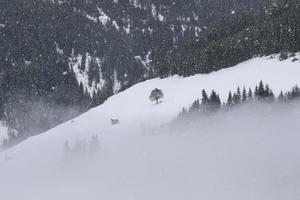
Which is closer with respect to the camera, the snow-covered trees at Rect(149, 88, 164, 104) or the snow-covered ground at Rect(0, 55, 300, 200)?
the snow-covered ground at Rect(0, 55, 300, 200)

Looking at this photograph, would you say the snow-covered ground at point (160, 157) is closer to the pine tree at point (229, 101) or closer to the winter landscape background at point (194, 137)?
the winter landscape background at point (194, 137)

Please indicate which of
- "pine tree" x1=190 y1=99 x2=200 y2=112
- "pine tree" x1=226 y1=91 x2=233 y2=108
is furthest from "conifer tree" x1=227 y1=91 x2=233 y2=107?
"pine tree" x1=190 y1=99 x2=200 y2=112

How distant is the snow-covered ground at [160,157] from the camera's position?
322 feet

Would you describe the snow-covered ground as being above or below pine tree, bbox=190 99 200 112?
below

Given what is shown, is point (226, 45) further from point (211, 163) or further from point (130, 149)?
point (211, 163)

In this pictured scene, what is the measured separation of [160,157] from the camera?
123750mm

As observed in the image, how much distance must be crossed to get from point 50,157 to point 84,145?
12816mm

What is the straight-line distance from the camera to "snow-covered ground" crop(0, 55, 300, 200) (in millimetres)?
98000

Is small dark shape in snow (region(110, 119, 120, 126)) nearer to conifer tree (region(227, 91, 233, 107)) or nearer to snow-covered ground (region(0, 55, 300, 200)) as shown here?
snow-covered ground (region(0, 55, 300, 200))

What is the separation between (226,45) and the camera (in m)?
185

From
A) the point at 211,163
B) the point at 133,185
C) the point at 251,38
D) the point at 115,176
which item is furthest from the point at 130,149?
the point at 251,38

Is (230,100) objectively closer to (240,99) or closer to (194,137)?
(240,99)

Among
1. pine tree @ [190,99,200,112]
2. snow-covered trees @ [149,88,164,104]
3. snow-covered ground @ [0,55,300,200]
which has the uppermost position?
snow-covered trees @ [149,88,164,104]

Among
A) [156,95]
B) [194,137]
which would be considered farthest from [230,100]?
[156,95]
